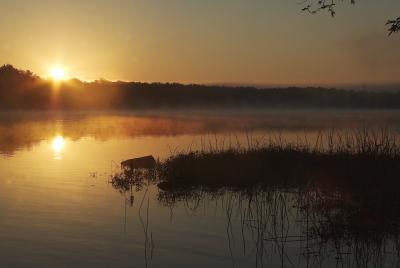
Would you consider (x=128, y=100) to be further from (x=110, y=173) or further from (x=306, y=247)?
(x=306, y=247)

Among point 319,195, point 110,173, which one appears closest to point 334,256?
point 319,195

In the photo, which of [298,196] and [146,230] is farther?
[298,196]

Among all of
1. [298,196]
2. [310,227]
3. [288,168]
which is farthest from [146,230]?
[288,168]

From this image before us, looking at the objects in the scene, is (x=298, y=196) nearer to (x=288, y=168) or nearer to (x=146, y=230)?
(x=288, y=168)

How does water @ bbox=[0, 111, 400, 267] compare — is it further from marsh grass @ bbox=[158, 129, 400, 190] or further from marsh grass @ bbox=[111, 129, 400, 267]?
marsh grass @ bbox=[158, 129, 400, 190]

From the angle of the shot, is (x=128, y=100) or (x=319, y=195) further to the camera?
(x=128, y=100)

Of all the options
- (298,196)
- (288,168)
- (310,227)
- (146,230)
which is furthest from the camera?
(288,168)

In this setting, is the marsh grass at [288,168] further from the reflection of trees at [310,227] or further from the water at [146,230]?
the water at [146,230]

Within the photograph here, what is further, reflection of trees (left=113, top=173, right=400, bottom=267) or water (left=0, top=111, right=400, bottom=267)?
reflection of trees (left=113, top=173, right=400, bottom=267)

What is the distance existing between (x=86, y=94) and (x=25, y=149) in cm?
14609

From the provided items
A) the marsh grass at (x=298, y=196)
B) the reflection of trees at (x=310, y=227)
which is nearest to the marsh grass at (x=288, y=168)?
the marsh grass at (x=298, y=196)

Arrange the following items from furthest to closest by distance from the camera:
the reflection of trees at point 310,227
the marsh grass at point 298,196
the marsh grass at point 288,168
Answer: the marsh grass at point 288,168, the marsh grass at point 298,196, the reflection of trees at point 310,227

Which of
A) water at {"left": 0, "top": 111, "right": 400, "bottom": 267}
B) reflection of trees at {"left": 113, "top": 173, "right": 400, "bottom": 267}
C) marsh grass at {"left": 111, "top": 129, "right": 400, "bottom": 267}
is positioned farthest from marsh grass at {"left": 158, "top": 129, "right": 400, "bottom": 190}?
water at {"left": 0, "top": 111, "right": 400, "bottom": 267}

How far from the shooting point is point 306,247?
1052 cm
